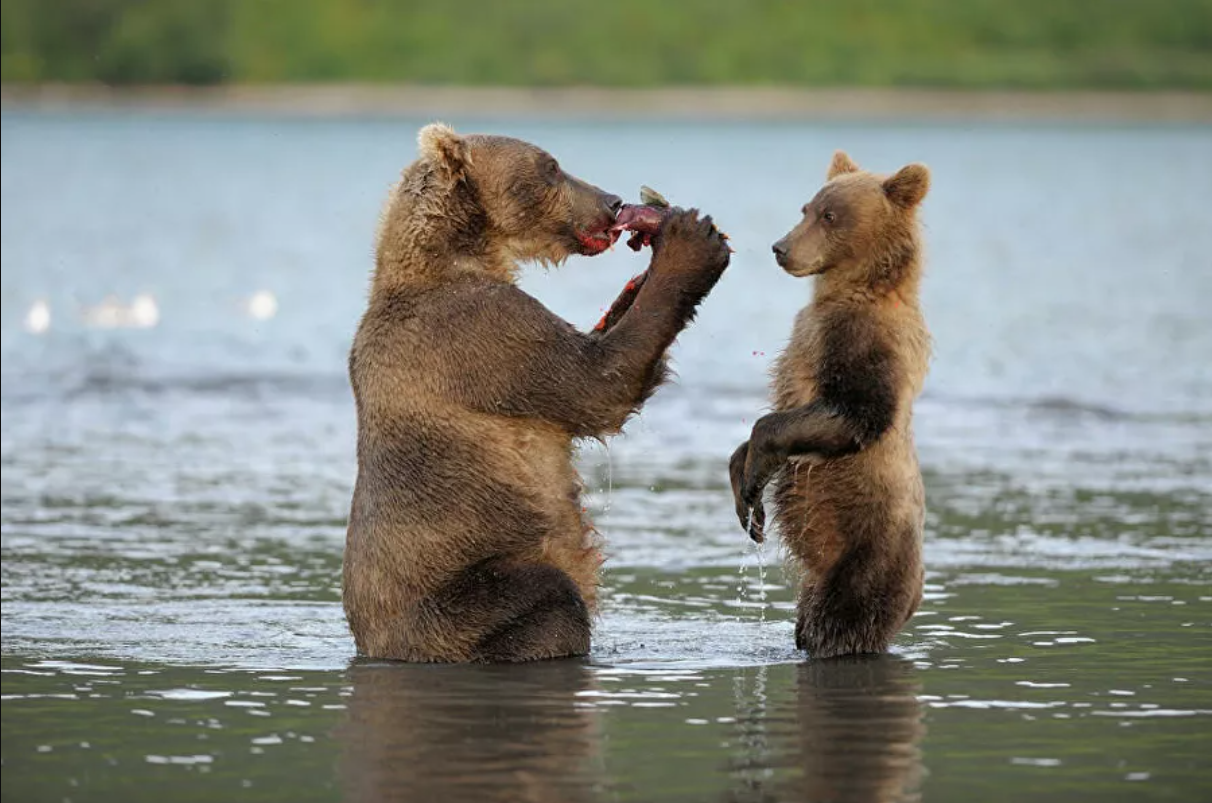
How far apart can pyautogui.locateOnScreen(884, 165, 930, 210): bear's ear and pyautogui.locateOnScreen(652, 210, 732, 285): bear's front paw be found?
59 cm

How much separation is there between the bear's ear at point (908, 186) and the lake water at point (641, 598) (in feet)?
5.07

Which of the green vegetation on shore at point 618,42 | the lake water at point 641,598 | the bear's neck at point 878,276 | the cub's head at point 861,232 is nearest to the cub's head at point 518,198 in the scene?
the cub's head at point 861,232

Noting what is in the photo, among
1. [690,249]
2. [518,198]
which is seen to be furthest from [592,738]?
[518,198]

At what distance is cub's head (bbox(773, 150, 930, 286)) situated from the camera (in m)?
7.94

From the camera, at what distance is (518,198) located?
8148 mm

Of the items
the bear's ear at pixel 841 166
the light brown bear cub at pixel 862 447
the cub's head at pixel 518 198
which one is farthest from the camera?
the bear's ear at pixel 841 166

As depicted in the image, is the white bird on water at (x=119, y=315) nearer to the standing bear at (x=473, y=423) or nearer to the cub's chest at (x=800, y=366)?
the standing bear at (x=473, y=423)

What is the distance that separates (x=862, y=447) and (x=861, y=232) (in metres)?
0.76

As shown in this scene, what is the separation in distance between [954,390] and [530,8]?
98.5 metres

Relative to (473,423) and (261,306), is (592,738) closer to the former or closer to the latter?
(473,423)

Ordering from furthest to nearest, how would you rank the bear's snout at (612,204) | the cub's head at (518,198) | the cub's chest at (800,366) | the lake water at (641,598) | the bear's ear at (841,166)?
the bear's ear at (841,166)
the bear's snout at (612,204)
the cub's head at (518,198)
the cub's chest at (800,366)
the lake water at (641,598)

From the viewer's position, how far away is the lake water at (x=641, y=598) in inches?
263

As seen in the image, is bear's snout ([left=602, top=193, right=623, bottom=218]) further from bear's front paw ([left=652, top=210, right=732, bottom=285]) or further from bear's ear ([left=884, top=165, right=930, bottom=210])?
bear's ear ([left=884, top=165, right=930, bottom=210])

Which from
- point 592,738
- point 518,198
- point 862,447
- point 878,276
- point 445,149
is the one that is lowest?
point 592,738
